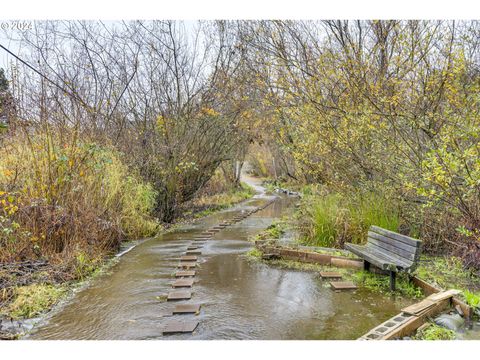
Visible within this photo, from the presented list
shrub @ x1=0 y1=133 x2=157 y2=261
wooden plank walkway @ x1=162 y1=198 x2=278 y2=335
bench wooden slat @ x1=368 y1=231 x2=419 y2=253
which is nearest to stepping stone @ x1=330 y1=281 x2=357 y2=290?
bench wooden slat @ x1=368 y1=231 x2=419 y2=253

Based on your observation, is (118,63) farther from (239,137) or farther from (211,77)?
(239,137)

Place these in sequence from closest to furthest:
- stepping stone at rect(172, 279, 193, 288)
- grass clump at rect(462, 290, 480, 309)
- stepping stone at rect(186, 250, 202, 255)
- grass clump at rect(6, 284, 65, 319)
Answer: grass clump at rect(462, 290, 480, 309), grass clump at rect(6, 284, 65, 319), stepping stone at rect(172, 279, 193, 288), stepping stone at rect(186, 250, 202, 255)

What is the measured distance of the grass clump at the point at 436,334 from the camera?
10.1 ft

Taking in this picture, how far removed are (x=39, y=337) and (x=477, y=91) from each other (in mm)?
5759

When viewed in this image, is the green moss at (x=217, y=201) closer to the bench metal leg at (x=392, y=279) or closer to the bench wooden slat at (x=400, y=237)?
the bench wooden slat at (x=400, y=237)

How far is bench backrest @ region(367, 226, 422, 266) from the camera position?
4.11 m

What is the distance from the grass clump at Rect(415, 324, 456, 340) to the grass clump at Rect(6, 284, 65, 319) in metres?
3.61

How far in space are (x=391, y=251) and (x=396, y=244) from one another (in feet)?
0.50

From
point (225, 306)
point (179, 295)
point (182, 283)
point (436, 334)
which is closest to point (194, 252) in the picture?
point (182, 283)

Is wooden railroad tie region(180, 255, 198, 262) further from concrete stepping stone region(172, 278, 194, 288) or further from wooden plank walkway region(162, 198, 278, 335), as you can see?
concrete stepping stone region(172, 278, 194, 288)

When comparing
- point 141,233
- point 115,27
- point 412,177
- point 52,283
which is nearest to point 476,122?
point 412,177

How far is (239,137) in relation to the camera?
13.1 meters

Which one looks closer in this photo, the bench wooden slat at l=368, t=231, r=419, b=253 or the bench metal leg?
the bench wooden slat at l=368, t=231, r=419, b=253

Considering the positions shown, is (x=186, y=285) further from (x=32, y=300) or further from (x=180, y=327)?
(x=32, y=300)
